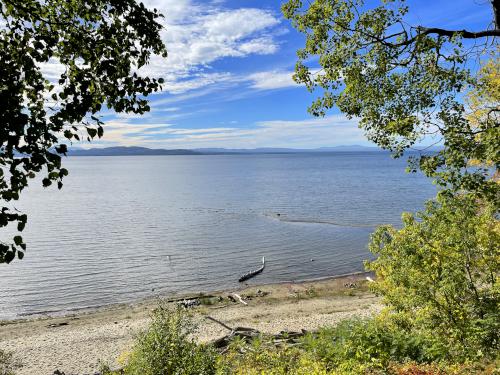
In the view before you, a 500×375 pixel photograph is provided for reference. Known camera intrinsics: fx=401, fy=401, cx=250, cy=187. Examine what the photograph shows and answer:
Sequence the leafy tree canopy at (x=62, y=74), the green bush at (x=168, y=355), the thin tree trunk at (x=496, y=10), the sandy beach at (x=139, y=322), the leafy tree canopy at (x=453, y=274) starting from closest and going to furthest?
the leafy tree canopy at (x=62, y=74), the thin tree trunk at (x=496, y=10), the green bush at (x=168, y=355), the leafy tree canopy at (x=453, y=274), the sandy beach at (x=139, y=322)

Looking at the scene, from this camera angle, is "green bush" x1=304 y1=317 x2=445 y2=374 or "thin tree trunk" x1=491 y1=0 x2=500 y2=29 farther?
"green bush" x1=304 y1=317 x2=445 y2=374

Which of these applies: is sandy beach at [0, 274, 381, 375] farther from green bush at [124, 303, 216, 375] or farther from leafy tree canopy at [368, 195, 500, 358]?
leafy tree canopy at [368, 195, 500, 358]

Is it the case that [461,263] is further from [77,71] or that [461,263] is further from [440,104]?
[77,71]

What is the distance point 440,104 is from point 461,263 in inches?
248

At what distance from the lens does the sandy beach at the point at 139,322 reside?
25.4 metres

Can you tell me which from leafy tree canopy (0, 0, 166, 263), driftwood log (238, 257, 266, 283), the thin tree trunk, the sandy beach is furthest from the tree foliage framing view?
driftwood log (238, 257, 266, 283)

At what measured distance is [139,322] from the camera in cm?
3089

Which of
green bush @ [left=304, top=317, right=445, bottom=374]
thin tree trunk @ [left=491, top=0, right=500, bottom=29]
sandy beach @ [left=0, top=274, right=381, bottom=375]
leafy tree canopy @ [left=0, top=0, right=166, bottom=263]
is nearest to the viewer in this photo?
leafy tree canopy @ [left=0, top=0, right=166, bottom=263]

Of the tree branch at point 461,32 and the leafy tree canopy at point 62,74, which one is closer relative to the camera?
the leafy tree canopy at point 62,74

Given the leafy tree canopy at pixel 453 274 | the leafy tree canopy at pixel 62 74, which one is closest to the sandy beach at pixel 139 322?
the leafy tree canopy at pixel 453 274

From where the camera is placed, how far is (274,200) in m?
97.6

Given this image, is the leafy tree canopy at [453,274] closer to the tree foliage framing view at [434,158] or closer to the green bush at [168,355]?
the tree foliage framing view at [434,158]

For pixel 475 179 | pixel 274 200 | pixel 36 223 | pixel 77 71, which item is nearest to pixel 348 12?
pixel 475 179

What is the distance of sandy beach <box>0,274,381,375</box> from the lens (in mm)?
25422
